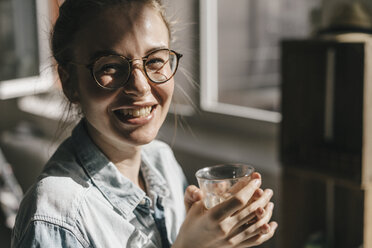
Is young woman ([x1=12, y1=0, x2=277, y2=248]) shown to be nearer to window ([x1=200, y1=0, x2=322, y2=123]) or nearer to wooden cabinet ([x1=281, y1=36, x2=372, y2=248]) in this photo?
wooden cabinet ([x1=281, y1=36, x2=372, y2=248])

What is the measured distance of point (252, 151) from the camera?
90.1 inches

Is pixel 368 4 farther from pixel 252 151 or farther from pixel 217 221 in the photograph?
pixel 217 221

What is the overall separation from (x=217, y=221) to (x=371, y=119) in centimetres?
99

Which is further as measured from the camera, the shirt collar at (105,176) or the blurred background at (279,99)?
the blurred background at (279,99)

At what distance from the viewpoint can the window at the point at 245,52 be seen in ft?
7.30

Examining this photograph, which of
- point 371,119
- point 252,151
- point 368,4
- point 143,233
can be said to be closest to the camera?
point 143,233

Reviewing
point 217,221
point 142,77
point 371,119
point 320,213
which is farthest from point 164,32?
point 320,213

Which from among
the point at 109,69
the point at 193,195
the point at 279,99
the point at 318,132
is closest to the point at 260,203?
the point at 193,195

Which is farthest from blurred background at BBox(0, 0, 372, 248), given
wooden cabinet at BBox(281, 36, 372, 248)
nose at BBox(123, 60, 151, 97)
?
nose at BBox(123, 60, 151, 97)

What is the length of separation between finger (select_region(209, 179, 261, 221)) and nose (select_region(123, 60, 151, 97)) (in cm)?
23

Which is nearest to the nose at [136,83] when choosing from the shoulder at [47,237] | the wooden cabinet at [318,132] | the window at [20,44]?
the shoulder at [47,237]

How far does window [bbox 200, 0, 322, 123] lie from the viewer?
2.23 metres

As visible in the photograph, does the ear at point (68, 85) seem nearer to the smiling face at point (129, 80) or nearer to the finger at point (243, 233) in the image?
the smiling face at point (129, 80)

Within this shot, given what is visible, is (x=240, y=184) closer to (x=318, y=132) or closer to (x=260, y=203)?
(x=260, y=203)
